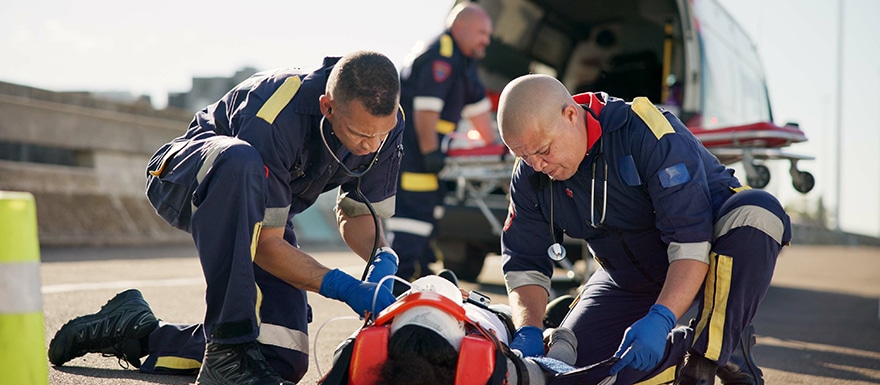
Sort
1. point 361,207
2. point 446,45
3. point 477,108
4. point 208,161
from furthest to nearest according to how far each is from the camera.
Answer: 1. point 477,108
2. point 446,45
3. point 361,207
4. point 208,161

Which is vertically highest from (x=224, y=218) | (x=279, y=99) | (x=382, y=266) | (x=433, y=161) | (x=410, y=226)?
(x=279, y=99)

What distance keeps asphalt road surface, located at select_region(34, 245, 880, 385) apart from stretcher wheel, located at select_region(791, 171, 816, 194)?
86 cm

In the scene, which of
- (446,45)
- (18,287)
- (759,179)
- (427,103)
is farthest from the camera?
(446,45)

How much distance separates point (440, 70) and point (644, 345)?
349 cm

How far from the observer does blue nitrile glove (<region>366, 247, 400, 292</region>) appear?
301cm

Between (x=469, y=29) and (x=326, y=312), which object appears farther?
(x=469, y=29)

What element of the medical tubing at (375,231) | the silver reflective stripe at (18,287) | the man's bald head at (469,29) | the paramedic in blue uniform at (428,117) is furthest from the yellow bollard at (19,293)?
the man's bald head at (469,29)

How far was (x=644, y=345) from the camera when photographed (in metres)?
2.52

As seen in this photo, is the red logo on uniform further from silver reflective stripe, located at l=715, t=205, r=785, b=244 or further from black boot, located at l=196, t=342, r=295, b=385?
black boot, located at l=196, t=342, r=295, b=385

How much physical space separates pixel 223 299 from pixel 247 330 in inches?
4.7

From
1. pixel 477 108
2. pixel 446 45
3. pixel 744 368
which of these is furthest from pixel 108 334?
pixel 477 108

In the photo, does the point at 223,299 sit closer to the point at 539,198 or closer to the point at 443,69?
the point at 539,198

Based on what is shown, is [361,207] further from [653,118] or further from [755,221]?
[755,221]

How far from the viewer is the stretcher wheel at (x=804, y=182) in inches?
193
